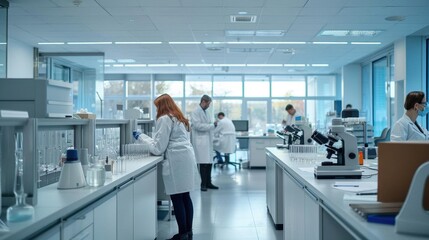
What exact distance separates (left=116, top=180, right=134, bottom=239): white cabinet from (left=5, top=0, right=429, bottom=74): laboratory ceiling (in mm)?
3278

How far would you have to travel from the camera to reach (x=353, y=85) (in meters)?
10.6

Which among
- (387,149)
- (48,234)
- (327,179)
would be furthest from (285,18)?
(48,234)

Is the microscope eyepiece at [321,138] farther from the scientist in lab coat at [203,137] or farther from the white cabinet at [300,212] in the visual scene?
the scientist in lab coat at [203,137]

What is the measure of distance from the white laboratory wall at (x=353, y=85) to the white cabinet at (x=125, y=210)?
924 cm

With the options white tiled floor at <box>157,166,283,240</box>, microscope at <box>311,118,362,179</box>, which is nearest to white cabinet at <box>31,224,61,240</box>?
microscope at <box>311,118,362,179</box>

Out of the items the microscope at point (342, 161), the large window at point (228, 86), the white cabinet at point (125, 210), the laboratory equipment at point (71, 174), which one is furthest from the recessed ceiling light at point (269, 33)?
the large window at point (228, 86)

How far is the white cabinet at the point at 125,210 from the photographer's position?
2318 millimetres

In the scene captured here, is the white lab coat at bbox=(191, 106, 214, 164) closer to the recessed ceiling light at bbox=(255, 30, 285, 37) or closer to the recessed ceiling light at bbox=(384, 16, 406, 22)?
the recessed ceiling light at bbox=(255, 30, 285, 37)

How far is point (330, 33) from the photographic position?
270 inches

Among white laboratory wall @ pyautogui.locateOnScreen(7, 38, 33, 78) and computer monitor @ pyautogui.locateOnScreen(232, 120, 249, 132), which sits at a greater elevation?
white laboratory wall @ pyautogui.locateOnScreen(7, 38, 33, 78)

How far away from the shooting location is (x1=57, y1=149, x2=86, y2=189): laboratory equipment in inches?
74.0

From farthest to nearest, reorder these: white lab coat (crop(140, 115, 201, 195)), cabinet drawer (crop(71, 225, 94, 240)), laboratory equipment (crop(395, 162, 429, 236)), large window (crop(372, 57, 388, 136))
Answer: large window (crop(372, 57, 388, 136))
white lab coat (crop(140, 115, 201, 195))
cabinet drawer (crop(71, 225, 94, 240))
laboratory equipment (crop(395, 162, 429, 236))

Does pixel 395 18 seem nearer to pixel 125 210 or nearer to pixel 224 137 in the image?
pixel 224 137

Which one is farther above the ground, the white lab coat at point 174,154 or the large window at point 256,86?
the large window at point 256,86
